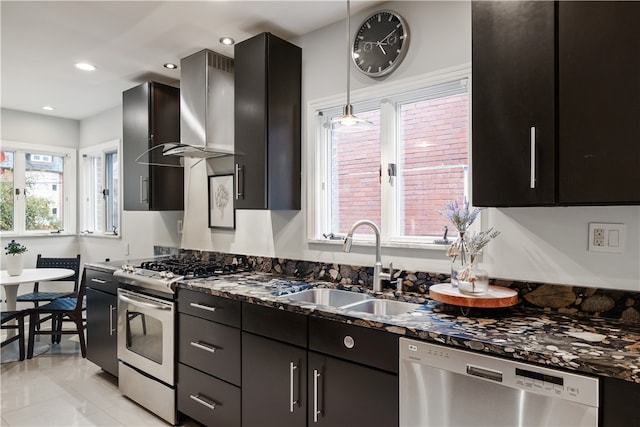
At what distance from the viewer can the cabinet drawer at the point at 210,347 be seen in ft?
7.04

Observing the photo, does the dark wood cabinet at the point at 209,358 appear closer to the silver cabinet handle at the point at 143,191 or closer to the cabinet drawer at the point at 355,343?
the cabinet drawer at the point at 355,343

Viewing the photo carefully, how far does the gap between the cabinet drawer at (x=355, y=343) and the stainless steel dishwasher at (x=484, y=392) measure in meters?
0.06

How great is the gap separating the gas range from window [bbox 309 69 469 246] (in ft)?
2.53

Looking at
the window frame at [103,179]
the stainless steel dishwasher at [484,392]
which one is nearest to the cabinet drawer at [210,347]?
the stainless steel dishwasher at [484,392]

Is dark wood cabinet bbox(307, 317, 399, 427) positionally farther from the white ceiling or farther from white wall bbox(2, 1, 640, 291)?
the white ceiling

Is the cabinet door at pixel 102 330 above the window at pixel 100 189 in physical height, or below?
below

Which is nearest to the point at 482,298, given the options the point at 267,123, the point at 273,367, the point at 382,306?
the point at 382,306

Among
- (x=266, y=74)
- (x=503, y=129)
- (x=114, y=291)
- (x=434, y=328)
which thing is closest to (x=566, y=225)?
(x=503, y=129)

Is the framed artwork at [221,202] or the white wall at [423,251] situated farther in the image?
the framed artwork at [221,202]

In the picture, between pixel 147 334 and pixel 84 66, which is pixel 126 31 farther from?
pixel 147 334

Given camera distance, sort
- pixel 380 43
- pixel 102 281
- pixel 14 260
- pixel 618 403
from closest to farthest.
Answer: pixel 618 403, pixel 380 43, pixel 102 281, pixel 14 260

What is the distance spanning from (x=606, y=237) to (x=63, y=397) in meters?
3.60

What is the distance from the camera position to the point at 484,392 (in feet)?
4.31

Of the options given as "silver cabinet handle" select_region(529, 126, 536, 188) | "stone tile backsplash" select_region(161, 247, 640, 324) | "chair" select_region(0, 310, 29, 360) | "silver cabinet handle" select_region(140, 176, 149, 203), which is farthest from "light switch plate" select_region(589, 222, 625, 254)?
"chair" select_region(0, 310, 29, 360)
